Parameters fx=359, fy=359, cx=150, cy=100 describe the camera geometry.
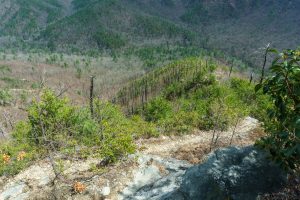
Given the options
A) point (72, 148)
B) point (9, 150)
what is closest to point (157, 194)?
point (72, 148)

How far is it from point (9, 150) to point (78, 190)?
12811mm

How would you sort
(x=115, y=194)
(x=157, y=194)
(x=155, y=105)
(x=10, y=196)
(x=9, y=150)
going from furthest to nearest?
(x=155, y=105) < (x=9, y=150) < (x=10, y=196) < (x=115, y=194) < (x=157, y=194)

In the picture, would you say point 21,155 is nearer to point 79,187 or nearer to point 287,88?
point 79,187

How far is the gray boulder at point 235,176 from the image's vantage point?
43.2 feet

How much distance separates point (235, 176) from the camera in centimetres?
1348

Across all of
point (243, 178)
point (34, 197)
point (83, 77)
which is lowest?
point (83, 77)

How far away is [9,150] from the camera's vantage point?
1210 inches

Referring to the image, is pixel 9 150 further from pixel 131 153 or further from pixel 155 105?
pixel 155 105

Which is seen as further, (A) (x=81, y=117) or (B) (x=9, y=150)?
(A) (x=81, y=117)

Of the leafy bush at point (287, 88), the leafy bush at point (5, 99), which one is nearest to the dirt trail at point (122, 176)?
the leafy bush at point (287, 88)

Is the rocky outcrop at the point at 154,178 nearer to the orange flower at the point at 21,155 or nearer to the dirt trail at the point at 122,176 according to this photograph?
the dirt trail at the point at 122,176

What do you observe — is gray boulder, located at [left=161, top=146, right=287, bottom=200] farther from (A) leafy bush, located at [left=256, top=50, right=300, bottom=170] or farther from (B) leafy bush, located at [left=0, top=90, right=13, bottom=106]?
(B) leafy bush, located at [left=0, top=90, right=13, bottom=106]

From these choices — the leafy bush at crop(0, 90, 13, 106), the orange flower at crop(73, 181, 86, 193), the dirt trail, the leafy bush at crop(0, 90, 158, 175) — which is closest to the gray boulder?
the dirt trail

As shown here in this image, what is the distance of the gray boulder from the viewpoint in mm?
13180
